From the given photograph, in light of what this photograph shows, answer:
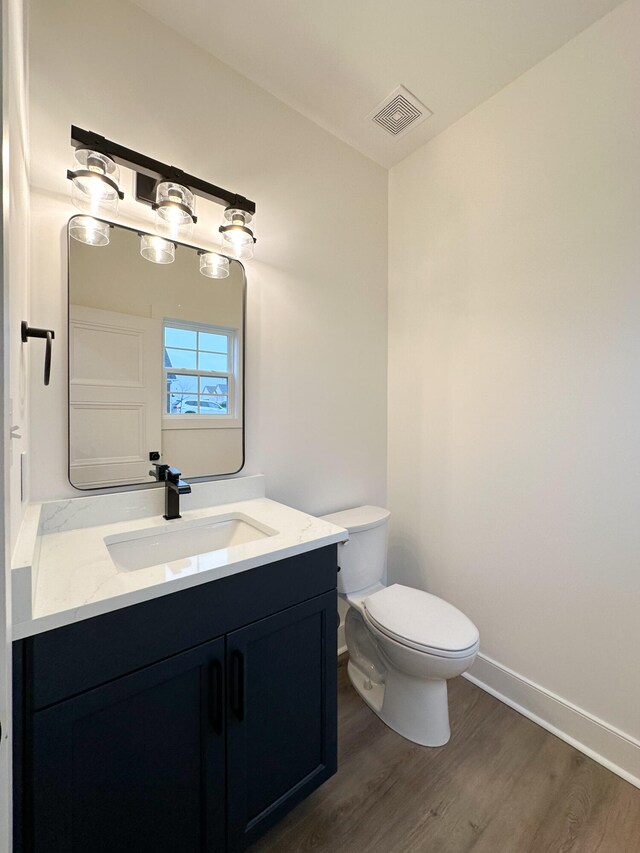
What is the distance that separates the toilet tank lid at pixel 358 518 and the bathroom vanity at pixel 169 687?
51cm

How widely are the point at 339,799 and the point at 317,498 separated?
42.9 inches

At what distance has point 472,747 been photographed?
149 centimetres

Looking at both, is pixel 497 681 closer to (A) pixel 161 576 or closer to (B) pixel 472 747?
(B) pixel 472 747

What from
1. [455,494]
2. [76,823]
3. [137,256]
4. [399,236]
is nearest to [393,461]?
[455,494]

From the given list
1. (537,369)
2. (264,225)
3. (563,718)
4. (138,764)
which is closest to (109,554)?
(138,764)

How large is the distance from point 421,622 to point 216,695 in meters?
0.83

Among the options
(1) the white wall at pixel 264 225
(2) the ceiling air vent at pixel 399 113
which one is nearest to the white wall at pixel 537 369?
(2) the ceiling air vent at pixel 399 113

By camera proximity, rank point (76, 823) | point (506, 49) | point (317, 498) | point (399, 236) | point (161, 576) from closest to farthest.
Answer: point (76, 823)
point (161, 576)
point (506, 49)
point (317, 498)
point (399, 236)

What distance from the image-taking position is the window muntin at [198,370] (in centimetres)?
145

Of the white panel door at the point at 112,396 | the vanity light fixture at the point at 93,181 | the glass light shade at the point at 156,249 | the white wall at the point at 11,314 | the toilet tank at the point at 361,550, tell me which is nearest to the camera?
the white wall at the point at 11,314

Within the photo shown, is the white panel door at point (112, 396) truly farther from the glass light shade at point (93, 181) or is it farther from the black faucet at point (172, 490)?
the glass light shade at point (93, 181)

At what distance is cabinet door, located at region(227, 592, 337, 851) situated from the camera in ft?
3.29

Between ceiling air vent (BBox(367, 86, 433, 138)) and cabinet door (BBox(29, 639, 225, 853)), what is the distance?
7.34ft

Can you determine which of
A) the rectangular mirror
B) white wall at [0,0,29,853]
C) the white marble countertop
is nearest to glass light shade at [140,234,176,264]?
the rectangular mirror
